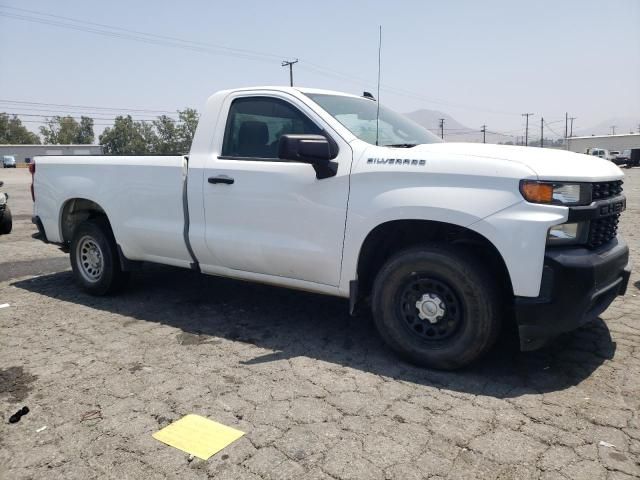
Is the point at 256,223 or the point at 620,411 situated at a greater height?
the point at 256,223

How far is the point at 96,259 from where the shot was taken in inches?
217

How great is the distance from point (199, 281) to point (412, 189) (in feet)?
11.4

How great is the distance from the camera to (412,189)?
3.44m

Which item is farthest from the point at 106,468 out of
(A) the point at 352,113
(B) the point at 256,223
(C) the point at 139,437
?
(A) the point at 352,113

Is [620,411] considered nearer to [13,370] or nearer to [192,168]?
[192,168]

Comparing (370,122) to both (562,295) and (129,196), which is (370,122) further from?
(129,196)

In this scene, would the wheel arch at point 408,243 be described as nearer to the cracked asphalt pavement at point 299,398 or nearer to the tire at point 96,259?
the cracked asphalt pavement at point 299,398

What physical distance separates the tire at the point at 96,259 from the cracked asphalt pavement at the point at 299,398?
1.33 ft

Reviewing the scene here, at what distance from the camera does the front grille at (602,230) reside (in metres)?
3.22

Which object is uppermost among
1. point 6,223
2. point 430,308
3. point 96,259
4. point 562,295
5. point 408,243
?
point 408,243

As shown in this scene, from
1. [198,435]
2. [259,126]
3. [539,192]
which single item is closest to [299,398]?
[198,435]

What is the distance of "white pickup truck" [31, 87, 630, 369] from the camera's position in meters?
3.12

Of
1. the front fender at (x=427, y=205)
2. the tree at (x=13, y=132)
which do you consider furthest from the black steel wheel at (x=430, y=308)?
the tree at (x=13, y=132)

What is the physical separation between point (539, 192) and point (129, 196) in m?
3.66
